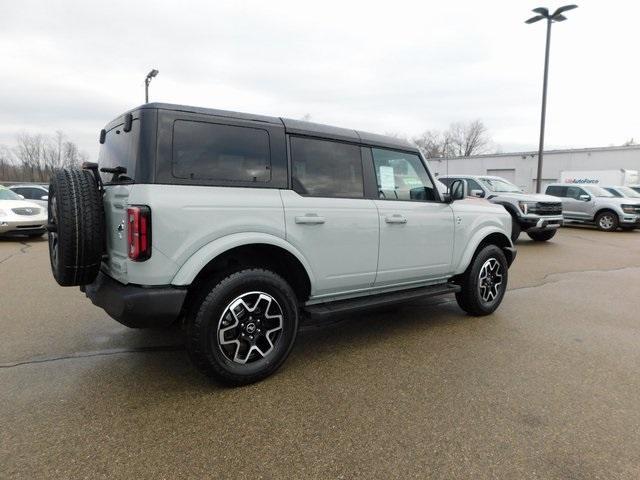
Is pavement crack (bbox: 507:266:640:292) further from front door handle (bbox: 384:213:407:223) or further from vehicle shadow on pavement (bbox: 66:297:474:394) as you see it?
front door handle (bbox: 384:213:407:223)

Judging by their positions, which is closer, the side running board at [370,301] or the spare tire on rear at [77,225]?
the spare tire on rear at [77,225]

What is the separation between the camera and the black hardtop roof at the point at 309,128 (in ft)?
9.12

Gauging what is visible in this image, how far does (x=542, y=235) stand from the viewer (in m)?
11.7

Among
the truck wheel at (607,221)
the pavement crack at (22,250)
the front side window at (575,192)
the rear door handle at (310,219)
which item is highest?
the front side window at (575,192)

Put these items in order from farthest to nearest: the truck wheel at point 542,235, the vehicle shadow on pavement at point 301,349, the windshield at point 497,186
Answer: the windshield at point 497,186, the truck wheel at point 542,235, the vehicle shadow on pavement at point 301,349

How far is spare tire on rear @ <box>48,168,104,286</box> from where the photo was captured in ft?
8.76

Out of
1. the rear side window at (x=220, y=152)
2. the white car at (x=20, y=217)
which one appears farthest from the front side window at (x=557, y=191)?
the white car at (x=20, y=217)

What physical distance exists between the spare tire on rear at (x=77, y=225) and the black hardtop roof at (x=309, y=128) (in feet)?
2.01

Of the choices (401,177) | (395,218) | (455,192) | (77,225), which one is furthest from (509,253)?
(77,225)

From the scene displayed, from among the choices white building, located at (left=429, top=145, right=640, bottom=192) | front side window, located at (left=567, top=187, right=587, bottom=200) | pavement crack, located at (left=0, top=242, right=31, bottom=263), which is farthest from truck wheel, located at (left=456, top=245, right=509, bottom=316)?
white building, located at (left=429, top=145, right=640, bottom=192)

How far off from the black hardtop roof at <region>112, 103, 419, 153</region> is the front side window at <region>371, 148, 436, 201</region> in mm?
90

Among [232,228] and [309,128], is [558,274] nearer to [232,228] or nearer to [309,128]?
[309,128]

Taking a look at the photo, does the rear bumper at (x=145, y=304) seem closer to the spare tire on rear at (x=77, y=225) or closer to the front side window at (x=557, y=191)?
the spare tire on rear at (x=77, y=225)

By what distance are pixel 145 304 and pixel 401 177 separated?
263 cm
